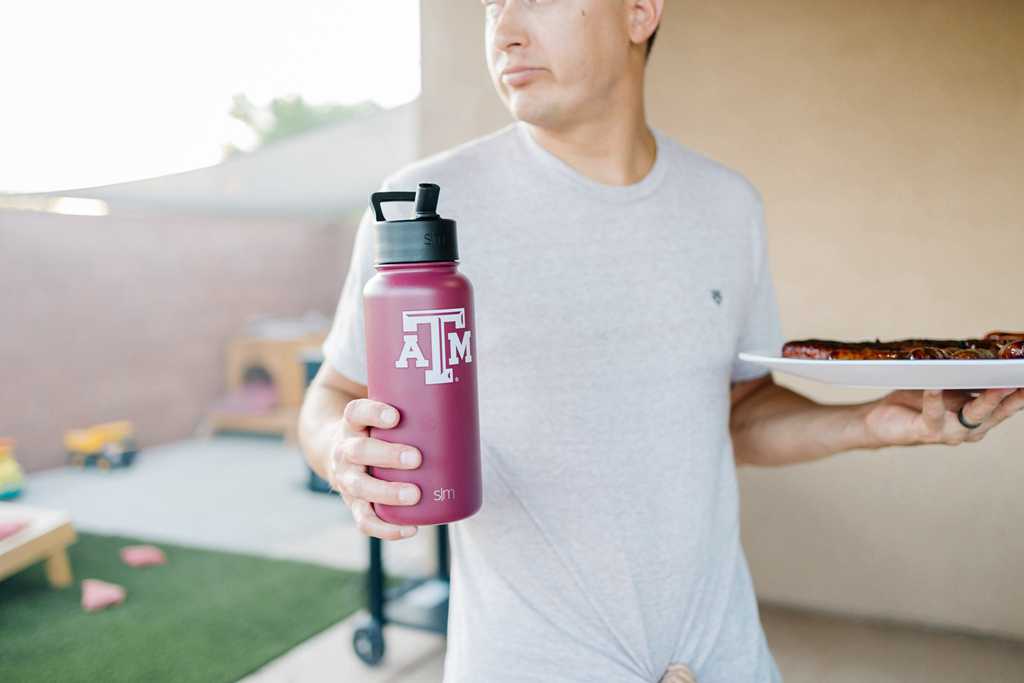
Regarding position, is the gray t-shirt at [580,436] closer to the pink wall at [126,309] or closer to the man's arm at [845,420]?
the man's arm at [845,420]

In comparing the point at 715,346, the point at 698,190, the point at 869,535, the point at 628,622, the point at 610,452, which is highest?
the point at 698,190

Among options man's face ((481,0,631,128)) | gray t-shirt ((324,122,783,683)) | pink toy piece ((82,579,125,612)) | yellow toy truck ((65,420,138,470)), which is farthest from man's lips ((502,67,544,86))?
yellow toy truck ((65,420,138,470))

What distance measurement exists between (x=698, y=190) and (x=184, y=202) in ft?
17.0

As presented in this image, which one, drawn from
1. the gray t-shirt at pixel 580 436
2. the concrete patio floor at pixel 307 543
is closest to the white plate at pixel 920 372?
the gray t-shirt at pixel 580 436

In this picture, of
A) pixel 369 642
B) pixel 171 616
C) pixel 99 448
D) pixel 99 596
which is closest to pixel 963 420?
pixel 369 642

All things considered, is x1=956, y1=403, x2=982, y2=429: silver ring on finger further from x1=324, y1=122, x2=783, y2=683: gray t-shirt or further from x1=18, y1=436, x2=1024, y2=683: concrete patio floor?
x1=18, y1=436, x2=1024, y2=683: concrete patio floor

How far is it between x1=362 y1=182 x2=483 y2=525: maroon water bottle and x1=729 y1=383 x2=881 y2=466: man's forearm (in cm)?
58

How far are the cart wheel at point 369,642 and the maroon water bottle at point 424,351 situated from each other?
2.26 metres

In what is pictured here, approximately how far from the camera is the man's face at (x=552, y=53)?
0.89m

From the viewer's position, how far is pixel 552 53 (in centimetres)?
90

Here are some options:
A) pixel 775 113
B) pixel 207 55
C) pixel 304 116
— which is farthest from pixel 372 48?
pixel 304 116

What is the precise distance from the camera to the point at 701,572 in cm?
98

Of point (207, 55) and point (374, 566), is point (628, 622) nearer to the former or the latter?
point (374, 566)

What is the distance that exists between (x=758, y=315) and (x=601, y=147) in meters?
0.32
